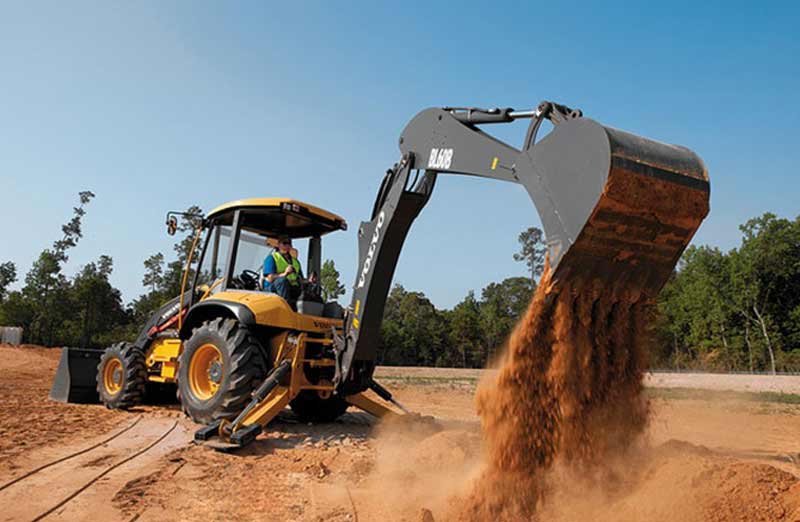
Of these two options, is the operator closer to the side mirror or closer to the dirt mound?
the side mirror

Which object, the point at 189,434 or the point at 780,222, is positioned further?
the point at 780,222

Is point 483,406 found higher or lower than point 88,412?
higher

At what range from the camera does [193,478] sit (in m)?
4.94

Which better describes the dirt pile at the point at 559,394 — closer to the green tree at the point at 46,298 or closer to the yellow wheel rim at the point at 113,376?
the yellow wheel rim at the point at 113,376

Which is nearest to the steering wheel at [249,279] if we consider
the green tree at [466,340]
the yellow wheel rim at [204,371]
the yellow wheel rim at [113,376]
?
the yellow wheel rim at [204,371]

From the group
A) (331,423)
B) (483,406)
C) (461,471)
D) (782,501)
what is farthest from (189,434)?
(782,501)

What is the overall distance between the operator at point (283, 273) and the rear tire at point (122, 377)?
2.76 m

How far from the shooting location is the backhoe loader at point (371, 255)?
4098 mm

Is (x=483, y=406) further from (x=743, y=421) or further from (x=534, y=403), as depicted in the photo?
(x=743, y=421)

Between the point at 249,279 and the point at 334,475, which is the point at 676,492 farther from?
the point at 249,279

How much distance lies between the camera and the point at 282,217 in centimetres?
816

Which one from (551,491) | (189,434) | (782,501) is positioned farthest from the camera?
(189,434)

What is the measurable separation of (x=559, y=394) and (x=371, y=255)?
3125mm

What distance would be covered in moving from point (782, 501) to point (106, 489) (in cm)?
446
